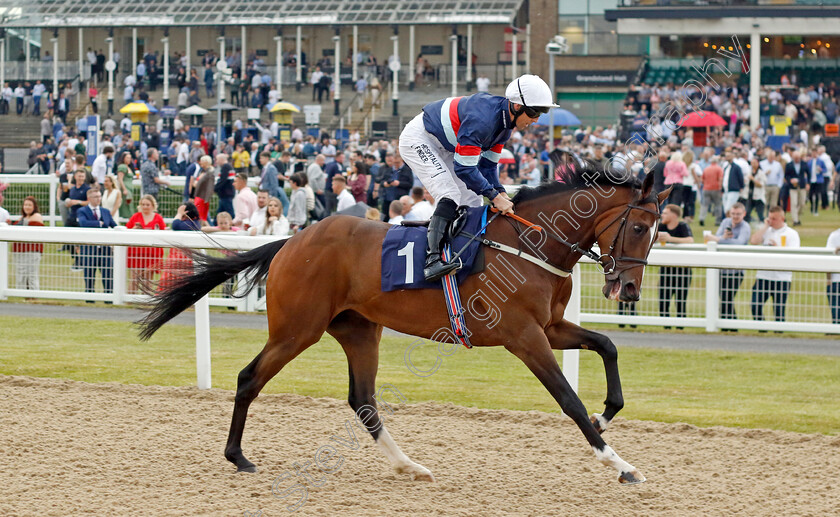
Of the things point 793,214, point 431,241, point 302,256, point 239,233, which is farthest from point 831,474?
point 793,214

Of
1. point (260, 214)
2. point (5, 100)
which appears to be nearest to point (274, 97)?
point (5, 100)

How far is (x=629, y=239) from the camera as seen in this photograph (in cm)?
464

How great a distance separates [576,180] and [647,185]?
366 mm

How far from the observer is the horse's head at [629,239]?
4617 mm

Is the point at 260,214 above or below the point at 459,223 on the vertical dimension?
below

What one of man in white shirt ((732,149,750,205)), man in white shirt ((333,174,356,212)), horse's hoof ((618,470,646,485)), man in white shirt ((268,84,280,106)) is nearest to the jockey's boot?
horse's hoof ((618,470,646,485))

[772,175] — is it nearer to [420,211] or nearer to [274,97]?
[420,211]

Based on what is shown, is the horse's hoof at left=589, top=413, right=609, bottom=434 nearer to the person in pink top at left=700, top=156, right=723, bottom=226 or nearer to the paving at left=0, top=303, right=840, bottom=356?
the paving at left=0, top=303, right=840, bottom=356

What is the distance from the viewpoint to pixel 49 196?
18.5m

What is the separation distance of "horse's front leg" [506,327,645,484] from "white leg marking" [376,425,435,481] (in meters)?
0.70

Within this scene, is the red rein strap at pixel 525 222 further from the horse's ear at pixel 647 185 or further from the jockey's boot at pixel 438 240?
the horse's ear at pixel 647 185

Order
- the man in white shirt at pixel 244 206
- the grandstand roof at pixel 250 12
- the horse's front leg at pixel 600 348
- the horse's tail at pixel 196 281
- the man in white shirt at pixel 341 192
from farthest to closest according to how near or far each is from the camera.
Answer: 1. the grandstand roof at pixel 250 12
2. the man in white shirt at pixel 341 192
3. the man in white shirt at pixel 244 206
4. the horse's tail at pixel 196 281
5. the horse's front leg at pixel 600 348

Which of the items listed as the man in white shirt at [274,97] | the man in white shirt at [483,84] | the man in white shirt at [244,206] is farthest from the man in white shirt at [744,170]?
the man in white shirt at [274,97]

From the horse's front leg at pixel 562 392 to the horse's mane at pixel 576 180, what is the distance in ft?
2.24
